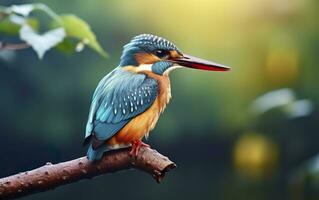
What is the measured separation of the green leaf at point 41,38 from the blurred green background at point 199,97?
1212 millimetres

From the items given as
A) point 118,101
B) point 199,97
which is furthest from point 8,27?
point 199,97

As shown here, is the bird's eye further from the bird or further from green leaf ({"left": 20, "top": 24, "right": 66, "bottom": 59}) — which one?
green leaf ({"left": 20, "top": 24, "right": 66, "bottom": 59})

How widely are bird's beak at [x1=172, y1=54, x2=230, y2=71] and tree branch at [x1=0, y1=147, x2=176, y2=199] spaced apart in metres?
0.07

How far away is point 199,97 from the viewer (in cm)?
289

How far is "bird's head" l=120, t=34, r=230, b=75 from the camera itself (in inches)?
20.6

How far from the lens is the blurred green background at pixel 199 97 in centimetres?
243

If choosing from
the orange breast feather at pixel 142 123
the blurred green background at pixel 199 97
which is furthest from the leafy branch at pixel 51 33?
the blurred green background at pixel 199 97

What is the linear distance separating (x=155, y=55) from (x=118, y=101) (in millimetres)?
43

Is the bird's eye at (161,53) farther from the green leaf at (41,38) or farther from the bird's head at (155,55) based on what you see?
the green leaf at (41,38)

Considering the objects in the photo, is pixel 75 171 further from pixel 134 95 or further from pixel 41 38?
pixel 41 38

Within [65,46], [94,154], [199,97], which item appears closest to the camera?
[94,154]

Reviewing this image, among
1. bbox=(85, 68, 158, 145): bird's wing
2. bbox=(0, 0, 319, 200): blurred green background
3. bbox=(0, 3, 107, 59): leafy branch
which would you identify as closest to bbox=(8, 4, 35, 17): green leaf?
bbox=(0, 3, 107, 59): leafy branch

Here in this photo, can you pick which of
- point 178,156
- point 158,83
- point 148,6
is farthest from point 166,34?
point 158,83

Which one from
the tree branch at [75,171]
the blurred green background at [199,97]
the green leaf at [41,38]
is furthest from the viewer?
the blurred green background at [199,97]
